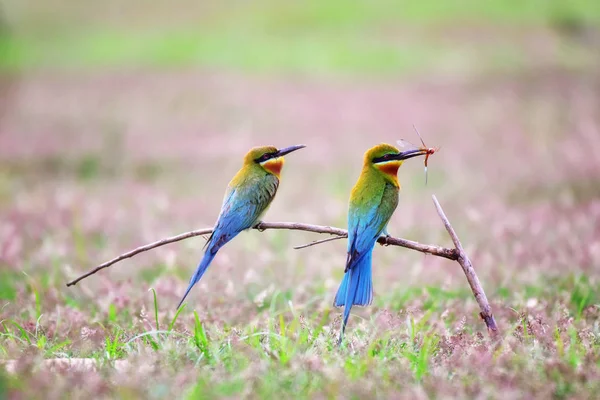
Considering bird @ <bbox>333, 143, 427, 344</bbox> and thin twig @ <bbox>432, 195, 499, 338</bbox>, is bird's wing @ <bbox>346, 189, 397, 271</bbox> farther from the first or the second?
thin twig @ <bbox>432, 195, 499, 338</bbox>

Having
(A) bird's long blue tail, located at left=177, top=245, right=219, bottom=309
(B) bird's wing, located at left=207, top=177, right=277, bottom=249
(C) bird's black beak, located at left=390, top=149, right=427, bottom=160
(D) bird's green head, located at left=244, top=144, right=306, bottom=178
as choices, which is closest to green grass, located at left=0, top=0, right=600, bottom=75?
(D) bird's green head, located at left=244, top=144, right=306, bottom=178

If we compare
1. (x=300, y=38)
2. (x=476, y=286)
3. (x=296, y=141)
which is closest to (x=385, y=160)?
(x=476, y=286)

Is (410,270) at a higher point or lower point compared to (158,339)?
lower

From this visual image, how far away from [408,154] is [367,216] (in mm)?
384

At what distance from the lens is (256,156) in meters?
4.48

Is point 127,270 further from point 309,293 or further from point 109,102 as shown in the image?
point 109,102

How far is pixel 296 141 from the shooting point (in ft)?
41.9

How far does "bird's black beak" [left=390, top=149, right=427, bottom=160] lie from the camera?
3801 millimetres

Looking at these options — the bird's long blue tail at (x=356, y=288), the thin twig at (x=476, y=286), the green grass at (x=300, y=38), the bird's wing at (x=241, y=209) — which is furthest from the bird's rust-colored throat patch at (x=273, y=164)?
the green grass at (x=300, y=38)

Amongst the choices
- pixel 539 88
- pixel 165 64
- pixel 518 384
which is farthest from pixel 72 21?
pixel 518 384

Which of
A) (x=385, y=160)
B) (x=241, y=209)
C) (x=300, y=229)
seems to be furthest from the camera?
(x=241, y=209)

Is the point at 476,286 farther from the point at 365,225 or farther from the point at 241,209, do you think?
the point at 241,209

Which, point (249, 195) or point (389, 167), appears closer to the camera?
point (389, 167)

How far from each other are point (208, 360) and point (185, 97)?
13.7 m
